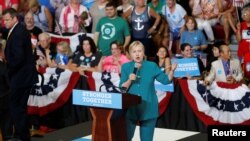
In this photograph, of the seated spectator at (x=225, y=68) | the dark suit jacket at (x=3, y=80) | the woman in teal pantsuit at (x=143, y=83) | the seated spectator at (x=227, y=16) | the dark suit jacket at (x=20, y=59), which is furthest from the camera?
the seated spectator at (x=227, y=16)

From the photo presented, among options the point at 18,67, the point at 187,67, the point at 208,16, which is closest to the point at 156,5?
the point at 208,16

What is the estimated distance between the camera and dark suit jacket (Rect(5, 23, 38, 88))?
13047 mm

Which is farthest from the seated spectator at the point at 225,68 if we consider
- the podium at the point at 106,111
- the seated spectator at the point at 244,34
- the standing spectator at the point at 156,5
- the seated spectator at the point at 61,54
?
the podium at the point at 106,111

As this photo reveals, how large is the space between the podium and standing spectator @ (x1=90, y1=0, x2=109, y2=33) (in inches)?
214

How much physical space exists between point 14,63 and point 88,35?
14.5 ft

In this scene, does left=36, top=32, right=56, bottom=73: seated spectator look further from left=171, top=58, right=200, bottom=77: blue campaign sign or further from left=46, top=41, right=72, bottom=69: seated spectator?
left=171, top=58, right=200, bottom=77: blue campaign sign

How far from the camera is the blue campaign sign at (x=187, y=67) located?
14.1 meters

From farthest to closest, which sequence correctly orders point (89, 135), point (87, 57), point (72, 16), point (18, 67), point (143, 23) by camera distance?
point (72, 16) → point (143, 23) → point (87, 57) → point (89, 135) → point (18, 67)

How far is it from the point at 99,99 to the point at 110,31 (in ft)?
16.1

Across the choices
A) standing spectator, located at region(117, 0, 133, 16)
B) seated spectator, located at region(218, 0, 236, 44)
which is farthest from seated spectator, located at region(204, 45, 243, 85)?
standing spectator, located at region(117, 0, 133, 16)

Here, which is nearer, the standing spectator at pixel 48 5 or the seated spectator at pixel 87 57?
the seated spectator at pixel 87 57

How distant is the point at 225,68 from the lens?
48.9 ft

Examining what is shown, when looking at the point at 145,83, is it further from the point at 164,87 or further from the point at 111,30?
the point at 111,30

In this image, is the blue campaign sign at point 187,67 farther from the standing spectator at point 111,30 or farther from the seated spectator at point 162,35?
the seated spectator at point 162,35
